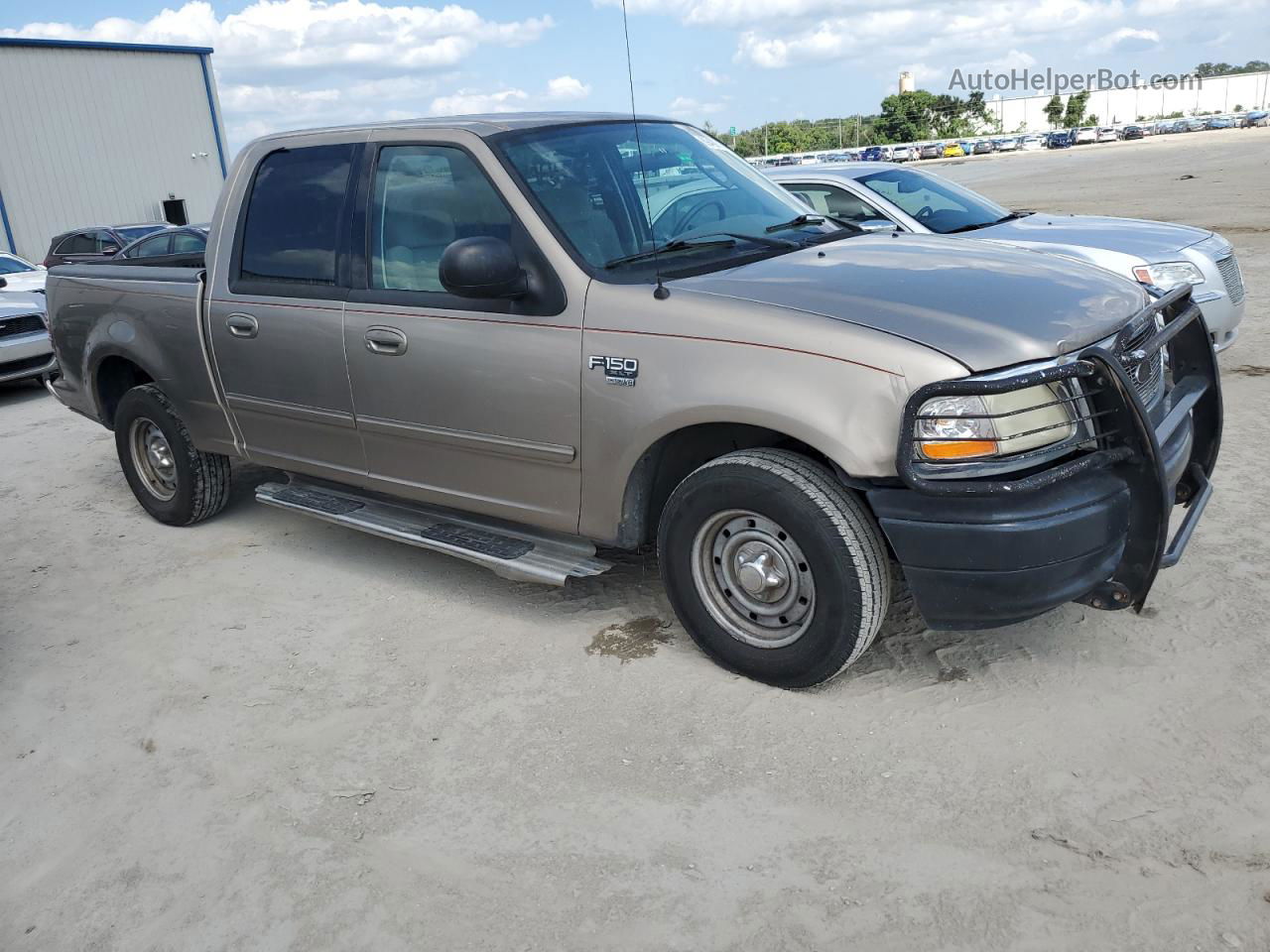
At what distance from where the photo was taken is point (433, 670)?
161 inches

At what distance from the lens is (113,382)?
6133mm

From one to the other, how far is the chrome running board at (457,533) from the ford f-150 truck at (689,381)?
0.02m

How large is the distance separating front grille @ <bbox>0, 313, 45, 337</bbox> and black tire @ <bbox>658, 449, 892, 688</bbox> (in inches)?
370

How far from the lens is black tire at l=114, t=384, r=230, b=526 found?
5680 millimetres

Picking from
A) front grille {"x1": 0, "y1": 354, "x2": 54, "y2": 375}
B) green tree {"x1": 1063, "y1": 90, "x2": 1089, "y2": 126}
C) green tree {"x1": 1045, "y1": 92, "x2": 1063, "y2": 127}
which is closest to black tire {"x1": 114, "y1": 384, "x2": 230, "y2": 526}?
front grille {"x1": 0, "y1": 354, "x2": 54, "y2": 375}

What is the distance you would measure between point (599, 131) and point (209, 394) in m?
2.35

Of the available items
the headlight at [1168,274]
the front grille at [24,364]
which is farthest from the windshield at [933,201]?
the front grille at [24,364]

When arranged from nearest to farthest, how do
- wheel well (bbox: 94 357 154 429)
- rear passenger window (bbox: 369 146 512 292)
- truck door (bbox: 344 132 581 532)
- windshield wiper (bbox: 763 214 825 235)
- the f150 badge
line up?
the f150 badge
truck door (bbox: 344 132 581 532)
rear passenger window (bbox: 369 146 512 292)
windshield wiper (bbox: 763 214 825 235)
wheel well (bbox: 94 357 154 429)

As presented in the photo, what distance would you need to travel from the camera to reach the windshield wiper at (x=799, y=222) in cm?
441

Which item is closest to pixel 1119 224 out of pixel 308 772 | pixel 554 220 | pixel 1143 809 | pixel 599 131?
pixel 599 131

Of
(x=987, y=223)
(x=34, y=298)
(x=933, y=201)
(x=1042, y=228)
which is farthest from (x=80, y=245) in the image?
(x=1042, y=228)

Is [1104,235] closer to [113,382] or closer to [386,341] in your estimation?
[386,341]

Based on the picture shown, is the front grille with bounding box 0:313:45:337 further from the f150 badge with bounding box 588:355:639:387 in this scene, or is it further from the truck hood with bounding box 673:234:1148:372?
the truck hood with bounding box 673:234:1148:372

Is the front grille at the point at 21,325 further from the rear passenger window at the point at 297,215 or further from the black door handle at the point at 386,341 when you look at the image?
the black door handle at the point at 386,341
